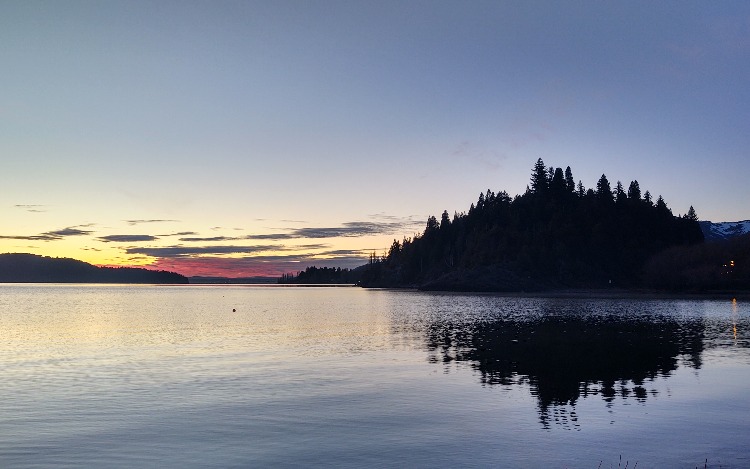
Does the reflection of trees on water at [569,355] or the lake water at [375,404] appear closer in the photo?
the lake water at [375,404]

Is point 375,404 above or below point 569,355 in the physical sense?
below

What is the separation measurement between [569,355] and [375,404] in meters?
26.5

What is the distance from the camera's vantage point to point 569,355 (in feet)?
175

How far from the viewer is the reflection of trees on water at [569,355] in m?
36.6

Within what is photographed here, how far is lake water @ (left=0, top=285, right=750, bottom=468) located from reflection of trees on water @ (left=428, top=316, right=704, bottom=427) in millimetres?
250

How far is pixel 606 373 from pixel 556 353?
11.3 metres

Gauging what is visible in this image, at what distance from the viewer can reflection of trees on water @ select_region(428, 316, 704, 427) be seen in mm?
36644

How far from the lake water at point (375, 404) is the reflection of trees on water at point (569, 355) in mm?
250

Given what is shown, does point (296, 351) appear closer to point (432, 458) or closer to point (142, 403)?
point (142, 403)

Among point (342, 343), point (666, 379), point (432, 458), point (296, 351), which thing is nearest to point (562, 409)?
point (432, 458)

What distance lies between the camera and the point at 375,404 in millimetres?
33000

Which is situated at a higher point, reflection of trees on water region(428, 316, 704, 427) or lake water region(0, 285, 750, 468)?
reflection of trees on water region(428, 316, 704, 427)

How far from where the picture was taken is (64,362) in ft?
162

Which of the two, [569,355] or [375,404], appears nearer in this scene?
[375,404]
